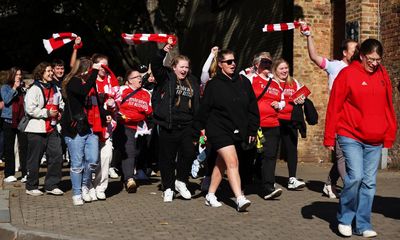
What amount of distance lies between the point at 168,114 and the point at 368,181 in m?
3.29

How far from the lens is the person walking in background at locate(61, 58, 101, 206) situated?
926 cm

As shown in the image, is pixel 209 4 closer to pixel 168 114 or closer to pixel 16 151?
pixel 16 151

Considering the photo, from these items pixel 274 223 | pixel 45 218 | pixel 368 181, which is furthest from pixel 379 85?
pixel 45 218

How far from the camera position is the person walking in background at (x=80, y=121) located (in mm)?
9258

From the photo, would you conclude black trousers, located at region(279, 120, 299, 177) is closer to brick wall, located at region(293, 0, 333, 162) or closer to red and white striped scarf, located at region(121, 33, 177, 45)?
red and white striped scarf, located at region(121, 33, 177, 45)

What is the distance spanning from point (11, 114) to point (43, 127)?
2.44m

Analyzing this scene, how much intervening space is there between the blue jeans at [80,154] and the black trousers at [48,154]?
1083mm

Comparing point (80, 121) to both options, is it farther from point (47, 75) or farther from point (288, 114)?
point (288, 114)

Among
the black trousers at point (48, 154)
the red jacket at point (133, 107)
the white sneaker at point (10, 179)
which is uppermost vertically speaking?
the red jacket at point (133, 107)

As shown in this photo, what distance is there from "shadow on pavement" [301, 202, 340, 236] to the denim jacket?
5.98 metres

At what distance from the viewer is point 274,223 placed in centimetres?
795

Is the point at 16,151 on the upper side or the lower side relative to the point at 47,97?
lower

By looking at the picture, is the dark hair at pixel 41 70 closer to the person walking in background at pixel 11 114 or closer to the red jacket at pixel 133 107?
the red jacket at pixel 133 107

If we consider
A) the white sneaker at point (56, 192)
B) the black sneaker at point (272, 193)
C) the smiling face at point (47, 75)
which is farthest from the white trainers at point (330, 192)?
the smiling face at point (47, 75)
